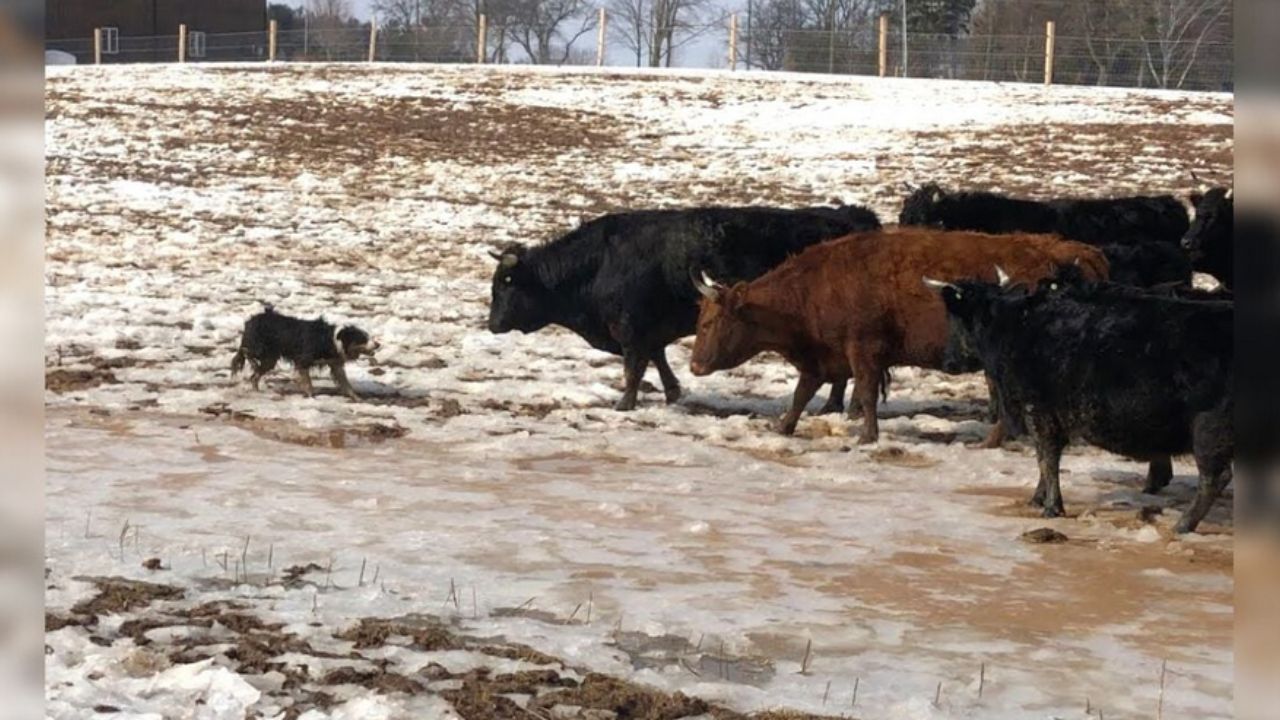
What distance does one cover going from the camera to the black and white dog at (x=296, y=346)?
35.4 feet

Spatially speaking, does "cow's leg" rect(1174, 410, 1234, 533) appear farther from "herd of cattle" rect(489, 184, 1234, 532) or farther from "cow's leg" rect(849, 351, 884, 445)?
"cow's leg" rect(849, 351, 884, 445)

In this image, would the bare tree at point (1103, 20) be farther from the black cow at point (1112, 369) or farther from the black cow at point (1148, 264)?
the black cow at point (1112, 369)

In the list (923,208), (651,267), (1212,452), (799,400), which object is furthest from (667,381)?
(1212,452)

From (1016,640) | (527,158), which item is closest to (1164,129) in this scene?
(527,158)

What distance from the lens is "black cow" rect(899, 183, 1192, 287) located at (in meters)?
13.0

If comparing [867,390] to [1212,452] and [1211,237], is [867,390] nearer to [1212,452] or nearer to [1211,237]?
[1211,237]

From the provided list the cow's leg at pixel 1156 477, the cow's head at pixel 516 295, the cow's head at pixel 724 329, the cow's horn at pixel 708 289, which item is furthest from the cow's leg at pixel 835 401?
the cow's leg at pixel 1156 477

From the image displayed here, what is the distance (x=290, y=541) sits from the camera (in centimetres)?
652

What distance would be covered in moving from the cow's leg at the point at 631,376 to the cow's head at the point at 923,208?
3.47 metres

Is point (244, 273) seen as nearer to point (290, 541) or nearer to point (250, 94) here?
point (290, 541)

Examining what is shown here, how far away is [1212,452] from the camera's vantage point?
676 centimetres

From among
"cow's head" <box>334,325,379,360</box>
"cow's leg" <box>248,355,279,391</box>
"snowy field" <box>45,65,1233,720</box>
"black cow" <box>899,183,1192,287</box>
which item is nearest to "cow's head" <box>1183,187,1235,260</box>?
"black cow" <box>899,183,1192,287</box>

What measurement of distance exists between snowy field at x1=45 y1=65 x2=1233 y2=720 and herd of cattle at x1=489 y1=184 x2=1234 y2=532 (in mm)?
481

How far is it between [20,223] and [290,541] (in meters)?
5.67
